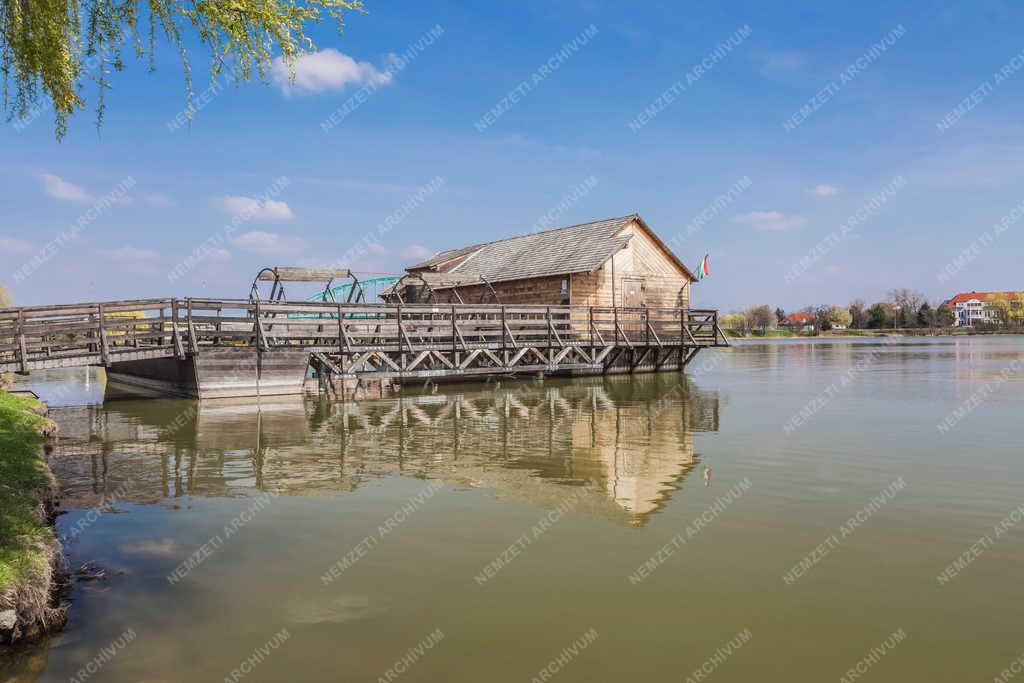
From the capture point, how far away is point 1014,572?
5035 mm

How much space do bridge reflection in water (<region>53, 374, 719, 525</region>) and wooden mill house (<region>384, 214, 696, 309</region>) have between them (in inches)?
398

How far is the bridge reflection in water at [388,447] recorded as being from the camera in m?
7.95

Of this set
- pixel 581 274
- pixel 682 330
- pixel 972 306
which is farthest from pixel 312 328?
pixel 972 306

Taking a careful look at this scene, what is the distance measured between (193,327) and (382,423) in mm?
7096

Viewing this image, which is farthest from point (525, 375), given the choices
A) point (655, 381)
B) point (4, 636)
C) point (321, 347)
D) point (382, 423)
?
point (4, 636)

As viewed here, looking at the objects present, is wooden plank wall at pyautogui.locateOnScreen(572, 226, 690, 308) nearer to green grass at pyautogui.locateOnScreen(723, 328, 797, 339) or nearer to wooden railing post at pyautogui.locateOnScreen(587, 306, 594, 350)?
wooden railing post at pyautogui.locateOnScreen(587, 306, 594, 350)

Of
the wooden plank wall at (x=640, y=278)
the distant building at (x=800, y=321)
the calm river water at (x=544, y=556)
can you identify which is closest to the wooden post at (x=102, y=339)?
the calm river water at (x=544, y=556)

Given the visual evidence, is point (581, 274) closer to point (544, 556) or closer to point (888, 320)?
point (544, 556)

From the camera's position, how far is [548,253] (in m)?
30.0

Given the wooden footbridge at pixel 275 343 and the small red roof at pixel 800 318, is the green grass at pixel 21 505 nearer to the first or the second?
the wooden footbridge at pixel 275 343

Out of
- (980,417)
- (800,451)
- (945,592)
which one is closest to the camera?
(945,592)

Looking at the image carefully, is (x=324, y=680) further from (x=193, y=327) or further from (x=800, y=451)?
(x=193, y=327)

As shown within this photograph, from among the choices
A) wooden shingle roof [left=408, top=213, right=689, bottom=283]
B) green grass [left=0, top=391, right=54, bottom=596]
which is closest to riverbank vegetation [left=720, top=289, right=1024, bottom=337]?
wooden shingle roof [left=408, top=213, right=689, bottom=283]

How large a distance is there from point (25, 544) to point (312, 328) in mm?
14565
